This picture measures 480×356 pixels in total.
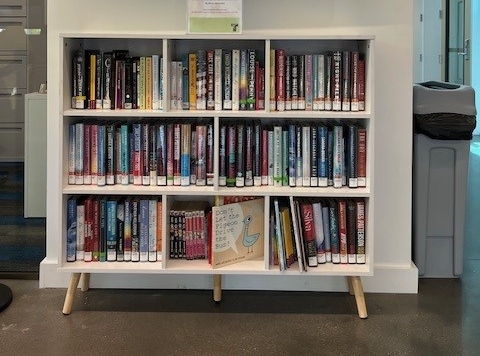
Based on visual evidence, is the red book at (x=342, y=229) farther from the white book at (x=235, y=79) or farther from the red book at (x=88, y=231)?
the red book at (x=88, y=231)

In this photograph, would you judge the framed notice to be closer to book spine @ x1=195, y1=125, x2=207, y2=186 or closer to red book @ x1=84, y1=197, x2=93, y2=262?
book spine @ x1=195, y1=125, x2=207, y2=186

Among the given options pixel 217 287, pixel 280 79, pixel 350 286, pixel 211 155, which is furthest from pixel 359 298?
pixel 280 79

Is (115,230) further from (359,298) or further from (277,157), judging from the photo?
(359,298)

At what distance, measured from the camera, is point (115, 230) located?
8.72 feet

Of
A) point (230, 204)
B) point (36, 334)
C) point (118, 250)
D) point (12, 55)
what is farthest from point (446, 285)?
point (12, 55)

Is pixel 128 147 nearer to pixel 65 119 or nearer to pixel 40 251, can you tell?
Answer: pixel 65 119

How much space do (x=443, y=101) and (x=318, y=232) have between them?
97 cm

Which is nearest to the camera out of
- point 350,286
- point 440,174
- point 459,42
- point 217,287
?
point 217,287

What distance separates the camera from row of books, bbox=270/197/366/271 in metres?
2.61

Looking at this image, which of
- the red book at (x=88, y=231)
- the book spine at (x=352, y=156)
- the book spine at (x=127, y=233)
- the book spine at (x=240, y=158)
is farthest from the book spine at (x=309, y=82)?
the red book at (x=88, y=231)

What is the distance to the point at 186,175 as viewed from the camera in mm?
2637

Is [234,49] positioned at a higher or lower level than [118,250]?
higher

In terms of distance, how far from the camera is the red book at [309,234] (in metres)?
2.61

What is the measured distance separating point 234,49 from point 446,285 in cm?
159
